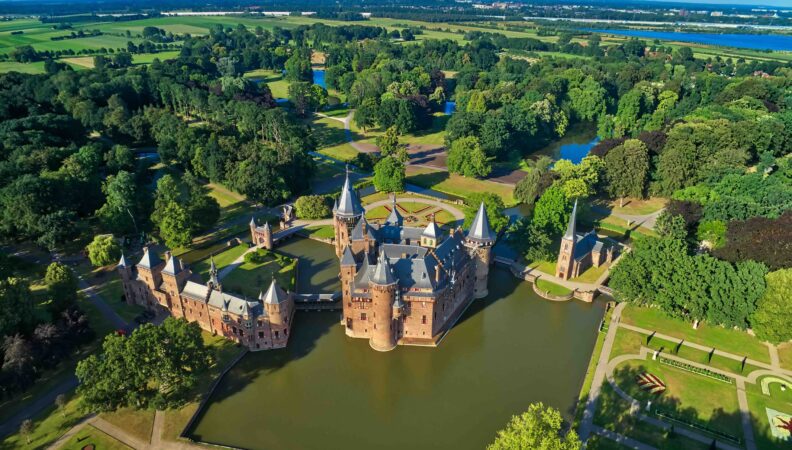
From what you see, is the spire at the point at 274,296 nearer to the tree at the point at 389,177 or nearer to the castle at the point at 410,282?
the castle at the point at 410,282

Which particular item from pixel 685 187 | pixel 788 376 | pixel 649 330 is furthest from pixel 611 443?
pixel 685 187

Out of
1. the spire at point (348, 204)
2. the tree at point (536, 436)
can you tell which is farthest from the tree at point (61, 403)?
the tree at point (536, 436)

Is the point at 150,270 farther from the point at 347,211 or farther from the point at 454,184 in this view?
the point at 454,184

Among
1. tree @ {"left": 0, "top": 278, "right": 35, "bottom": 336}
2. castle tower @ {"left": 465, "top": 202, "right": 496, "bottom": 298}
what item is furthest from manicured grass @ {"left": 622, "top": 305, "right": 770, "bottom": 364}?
tree @ {"left": 0, "top": 278, "right": 35, "bottom": 336}

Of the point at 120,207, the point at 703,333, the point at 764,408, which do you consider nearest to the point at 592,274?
the point at 703,333

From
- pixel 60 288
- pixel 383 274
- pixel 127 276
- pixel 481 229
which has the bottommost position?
pixel 127 276
